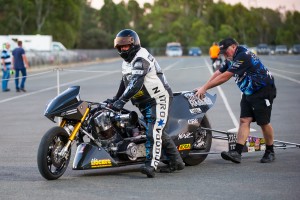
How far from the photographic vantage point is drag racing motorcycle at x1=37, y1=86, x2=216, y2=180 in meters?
9.01

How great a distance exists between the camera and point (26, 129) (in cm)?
1545

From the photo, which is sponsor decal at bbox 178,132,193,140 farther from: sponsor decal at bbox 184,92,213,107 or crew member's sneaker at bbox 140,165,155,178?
crew member's sneaker at bbox 140,165,155,178

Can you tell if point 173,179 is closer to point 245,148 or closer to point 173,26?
point 245,148

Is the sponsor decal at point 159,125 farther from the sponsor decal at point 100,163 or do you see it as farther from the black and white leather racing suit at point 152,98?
the sponsor decal at point 100,163

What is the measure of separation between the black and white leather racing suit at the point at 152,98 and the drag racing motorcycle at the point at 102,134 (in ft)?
0.62

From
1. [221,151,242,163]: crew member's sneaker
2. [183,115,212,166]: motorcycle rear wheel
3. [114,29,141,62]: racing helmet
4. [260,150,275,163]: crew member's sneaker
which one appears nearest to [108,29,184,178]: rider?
[114,29,141,62]: racing helmet

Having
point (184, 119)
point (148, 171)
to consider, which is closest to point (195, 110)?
point (184, 119)

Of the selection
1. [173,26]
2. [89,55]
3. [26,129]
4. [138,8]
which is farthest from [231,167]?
[138,8]

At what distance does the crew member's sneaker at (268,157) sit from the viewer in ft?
33.8

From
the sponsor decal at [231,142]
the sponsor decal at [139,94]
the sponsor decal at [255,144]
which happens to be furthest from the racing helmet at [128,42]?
the sponsor decal at [255,144]

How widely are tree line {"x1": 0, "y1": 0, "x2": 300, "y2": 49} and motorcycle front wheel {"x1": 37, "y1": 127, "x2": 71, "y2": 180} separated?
274 ft

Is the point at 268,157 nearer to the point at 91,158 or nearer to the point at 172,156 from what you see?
the point at 172,156

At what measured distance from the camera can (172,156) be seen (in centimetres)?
957

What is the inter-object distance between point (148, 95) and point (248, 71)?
156 cm
